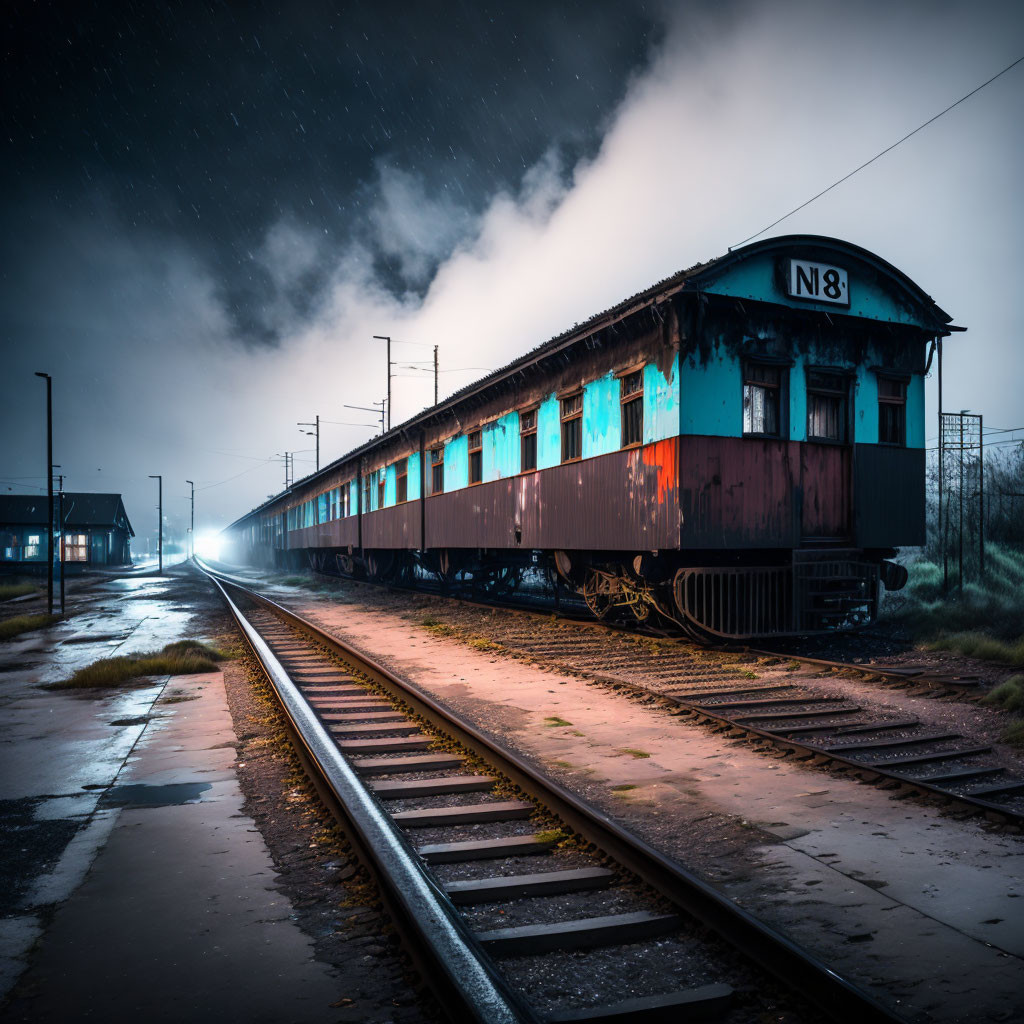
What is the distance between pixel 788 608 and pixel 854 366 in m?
3.91

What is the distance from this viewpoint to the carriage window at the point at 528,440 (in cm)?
1508

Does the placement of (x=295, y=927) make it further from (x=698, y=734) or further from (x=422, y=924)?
(x=698, y=734)

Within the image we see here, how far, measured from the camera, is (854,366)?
37.4ft

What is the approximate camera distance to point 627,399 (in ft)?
38.1

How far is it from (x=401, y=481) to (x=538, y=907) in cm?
2183

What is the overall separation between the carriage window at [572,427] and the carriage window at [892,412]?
4.78m

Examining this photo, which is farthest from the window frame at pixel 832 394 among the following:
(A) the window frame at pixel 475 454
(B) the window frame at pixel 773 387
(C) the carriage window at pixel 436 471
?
(C) the carriage window at pixel 436 471

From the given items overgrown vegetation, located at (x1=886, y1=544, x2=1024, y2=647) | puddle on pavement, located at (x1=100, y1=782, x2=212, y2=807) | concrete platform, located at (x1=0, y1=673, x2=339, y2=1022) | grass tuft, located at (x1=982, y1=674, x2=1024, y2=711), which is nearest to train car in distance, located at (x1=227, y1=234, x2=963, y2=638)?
overgrown vegetation, located at (x1=886, y1=544, x2=1024, y2=647)

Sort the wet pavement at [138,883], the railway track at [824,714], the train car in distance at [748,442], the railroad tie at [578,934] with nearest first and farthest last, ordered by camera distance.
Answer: the wet pavement at [138,883], the railroad tie at [578,934], the railway track at [824,714], the train car in distance at [748,442]

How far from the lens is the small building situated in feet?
189

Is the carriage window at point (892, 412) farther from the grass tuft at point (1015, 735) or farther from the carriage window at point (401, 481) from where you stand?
the carriage window at point (401, 481)

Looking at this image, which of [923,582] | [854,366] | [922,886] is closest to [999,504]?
[923,582]

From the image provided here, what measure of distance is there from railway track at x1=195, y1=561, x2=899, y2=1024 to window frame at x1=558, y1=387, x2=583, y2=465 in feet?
27.6

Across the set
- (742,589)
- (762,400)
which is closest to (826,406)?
(762,400)
